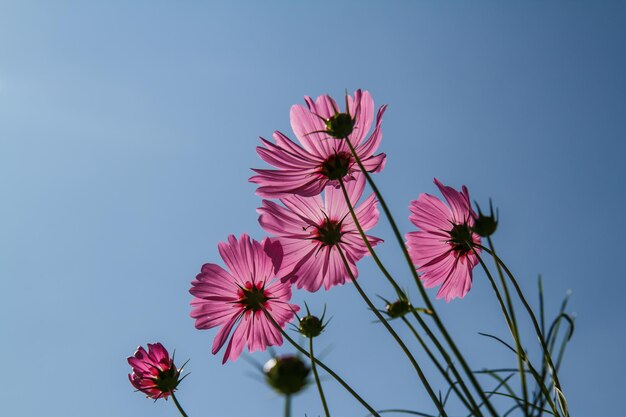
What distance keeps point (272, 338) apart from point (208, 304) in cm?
13

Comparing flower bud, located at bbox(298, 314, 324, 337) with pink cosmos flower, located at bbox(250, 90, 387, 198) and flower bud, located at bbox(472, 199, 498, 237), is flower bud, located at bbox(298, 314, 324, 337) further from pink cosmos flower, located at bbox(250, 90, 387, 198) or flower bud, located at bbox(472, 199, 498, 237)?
flower bud, located at bbox(472, 199, 498, 237)

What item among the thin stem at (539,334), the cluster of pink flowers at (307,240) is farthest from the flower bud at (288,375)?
the cluster of pink flowers at (307,240)

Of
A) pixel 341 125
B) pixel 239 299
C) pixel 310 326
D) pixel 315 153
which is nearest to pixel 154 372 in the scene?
pixel 239 299

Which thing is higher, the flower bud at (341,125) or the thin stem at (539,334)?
the flower bud at (341,125)

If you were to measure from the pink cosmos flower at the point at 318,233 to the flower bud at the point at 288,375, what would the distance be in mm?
481

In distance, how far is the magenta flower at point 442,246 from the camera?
945 mm

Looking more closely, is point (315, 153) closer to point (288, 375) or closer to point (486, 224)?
point (486, 224)

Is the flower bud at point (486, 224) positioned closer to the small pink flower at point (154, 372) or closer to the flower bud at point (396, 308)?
the flower bud at point (396, 308)

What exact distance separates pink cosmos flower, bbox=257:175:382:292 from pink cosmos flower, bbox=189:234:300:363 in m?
0.05

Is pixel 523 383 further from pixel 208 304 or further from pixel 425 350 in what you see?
pixel 208 304

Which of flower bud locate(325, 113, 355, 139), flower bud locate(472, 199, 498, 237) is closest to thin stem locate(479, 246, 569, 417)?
flower bud locate(472, 199, 498, 237)

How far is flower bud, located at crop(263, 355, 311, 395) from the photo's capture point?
1.53 ft

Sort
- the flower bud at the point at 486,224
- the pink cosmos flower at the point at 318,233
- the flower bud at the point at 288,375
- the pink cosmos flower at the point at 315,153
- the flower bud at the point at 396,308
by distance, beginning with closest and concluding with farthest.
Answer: the flower bud at the point at 288,375 → the flower bud at the point at 486,224 → the flower bud at the point at 396,308 → the pink cosmos flower at the point at 315,153 → the pink cosmos flower at the point at 318,233

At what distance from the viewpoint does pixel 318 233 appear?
1.07m
